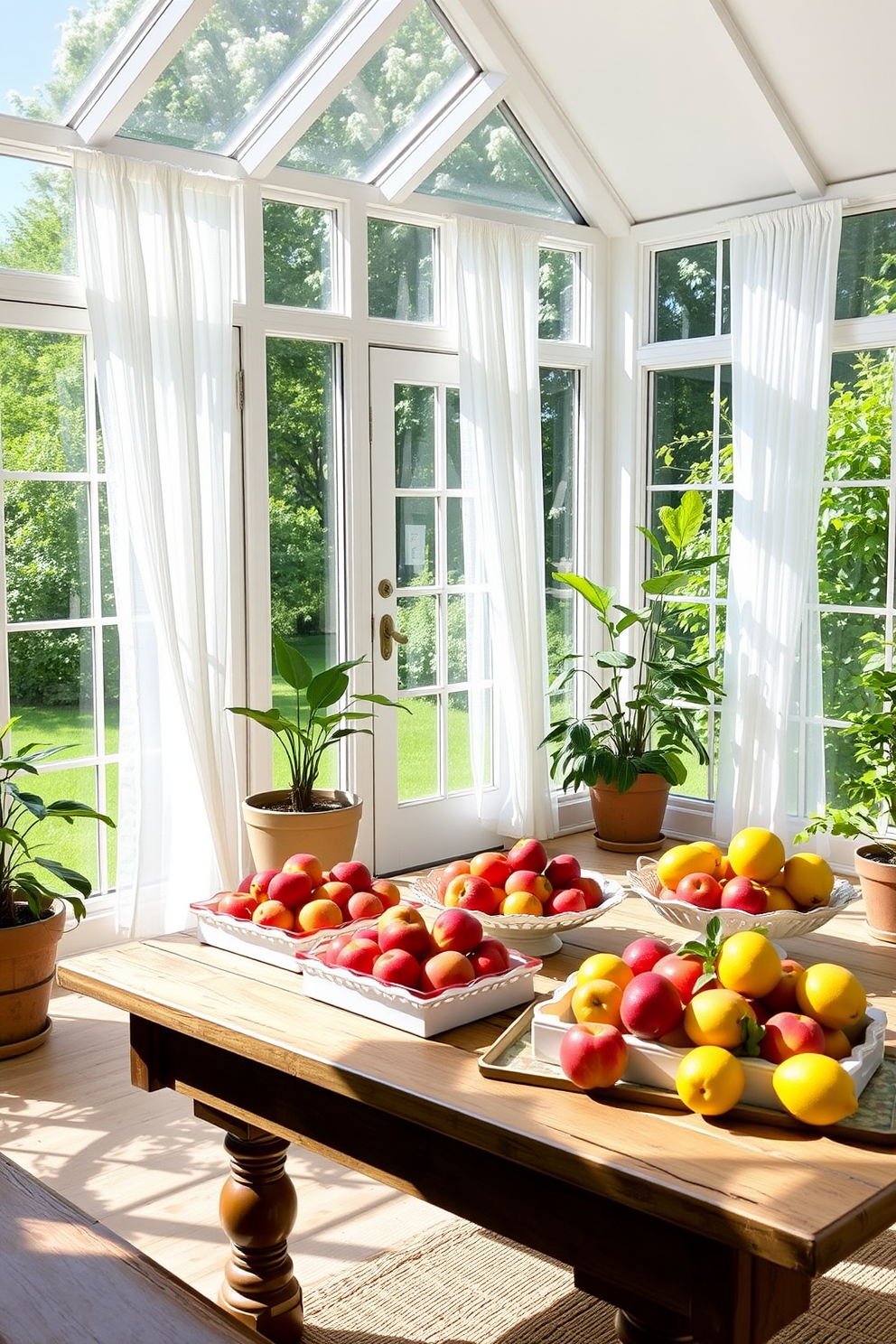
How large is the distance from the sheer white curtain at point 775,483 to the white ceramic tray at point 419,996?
368 cm

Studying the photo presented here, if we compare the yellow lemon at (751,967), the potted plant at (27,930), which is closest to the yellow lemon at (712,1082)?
the yellow lemon at (751,967)

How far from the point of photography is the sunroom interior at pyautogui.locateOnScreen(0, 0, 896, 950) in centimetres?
430

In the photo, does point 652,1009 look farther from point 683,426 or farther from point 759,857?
point 683,426

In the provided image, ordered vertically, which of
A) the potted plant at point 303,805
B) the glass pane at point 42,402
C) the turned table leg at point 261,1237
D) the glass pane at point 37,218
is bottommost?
the turned table leg at point 261,1237

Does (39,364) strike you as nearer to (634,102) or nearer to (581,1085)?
(634,102)

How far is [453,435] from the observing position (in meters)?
5.57

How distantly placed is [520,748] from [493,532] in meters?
0.94

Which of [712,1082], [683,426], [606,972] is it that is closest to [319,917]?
[606,972]

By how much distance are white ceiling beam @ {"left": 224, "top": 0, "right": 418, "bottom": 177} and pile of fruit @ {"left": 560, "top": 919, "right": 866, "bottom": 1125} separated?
3850mm

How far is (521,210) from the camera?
572 cm

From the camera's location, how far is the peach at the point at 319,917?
1.99 meters

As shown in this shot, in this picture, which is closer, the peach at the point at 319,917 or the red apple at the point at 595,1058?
the red apple at the point at 595,1058

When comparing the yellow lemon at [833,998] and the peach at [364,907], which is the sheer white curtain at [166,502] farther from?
the yellow lemon at [833,998]

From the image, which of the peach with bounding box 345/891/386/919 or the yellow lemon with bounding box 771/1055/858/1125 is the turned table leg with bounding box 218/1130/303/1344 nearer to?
the peach with bounding box 345/891/386/919
